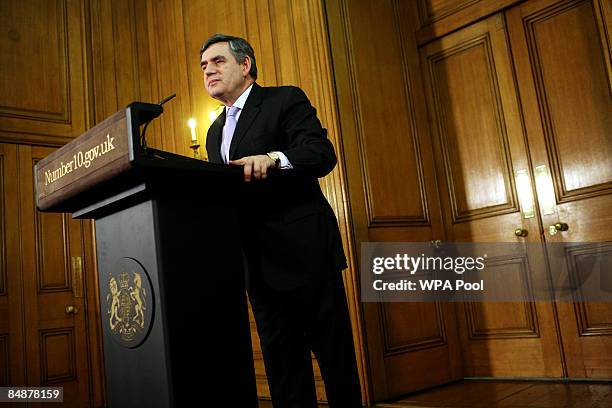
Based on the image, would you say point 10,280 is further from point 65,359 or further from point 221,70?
point 221,70

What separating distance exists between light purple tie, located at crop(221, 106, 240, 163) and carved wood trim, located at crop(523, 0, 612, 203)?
2.21 m

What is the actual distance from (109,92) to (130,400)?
3.94m

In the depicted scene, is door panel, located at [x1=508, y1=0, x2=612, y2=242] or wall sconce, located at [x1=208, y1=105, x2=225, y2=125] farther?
wall sconce, located at [x1=208, y1=105, x2=225, y2=125]

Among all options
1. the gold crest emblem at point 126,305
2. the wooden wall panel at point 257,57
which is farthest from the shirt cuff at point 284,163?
the wooden wall panel at point 257,57

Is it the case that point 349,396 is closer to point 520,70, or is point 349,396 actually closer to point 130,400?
point 130,400

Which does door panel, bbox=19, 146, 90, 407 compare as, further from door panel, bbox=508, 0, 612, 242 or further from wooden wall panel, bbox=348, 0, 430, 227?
door panel, bbox=508, 0, 612, 242

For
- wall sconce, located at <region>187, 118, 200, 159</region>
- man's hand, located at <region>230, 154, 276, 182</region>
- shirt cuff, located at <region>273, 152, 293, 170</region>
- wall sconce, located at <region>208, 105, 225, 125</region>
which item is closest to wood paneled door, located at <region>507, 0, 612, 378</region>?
wall sconce, located at <region>208, 105, 225, 125</region>

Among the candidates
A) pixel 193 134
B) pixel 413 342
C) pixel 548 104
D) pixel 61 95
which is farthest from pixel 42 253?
pixel 548 104

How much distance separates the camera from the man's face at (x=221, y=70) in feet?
5.86

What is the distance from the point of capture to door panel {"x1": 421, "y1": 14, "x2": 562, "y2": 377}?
11.4 feet

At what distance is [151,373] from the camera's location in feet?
4.09

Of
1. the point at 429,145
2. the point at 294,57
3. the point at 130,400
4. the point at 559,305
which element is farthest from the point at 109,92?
the point at 130,400

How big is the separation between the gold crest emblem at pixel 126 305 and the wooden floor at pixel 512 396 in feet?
6.75

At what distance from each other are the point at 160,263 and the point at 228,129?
70cm
